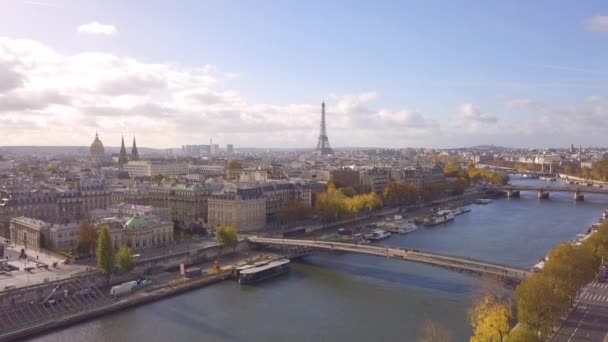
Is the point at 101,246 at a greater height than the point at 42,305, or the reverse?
the point at 101,246

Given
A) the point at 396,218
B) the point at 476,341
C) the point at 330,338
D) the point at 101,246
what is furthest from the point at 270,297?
the point at 396,218

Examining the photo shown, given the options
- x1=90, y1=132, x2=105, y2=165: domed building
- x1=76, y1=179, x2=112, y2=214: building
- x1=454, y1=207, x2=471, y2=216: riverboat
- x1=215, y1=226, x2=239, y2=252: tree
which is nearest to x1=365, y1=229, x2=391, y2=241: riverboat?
Result: x1=215, y1=226, x2=239, y2=252: tree

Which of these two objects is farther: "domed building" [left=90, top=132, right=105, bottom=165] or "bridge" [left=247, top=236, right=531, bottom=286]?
"domed building" [left=90, top=132, right=105, bottom=165]

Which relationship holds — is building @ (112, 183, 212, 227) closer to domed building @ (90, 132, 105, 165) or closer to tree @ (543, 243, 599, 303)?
tree @ (543, 243, 599, 303)

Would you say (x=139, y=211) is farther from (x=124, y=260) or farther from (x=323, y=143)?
(x=323, y=143)

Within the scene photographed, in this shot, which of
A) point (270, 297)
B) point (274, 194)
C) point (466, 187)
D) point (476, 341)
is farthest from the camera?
point (466, 187)

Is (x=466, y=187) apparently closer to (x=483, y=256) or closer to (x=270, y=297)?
(x=483, y=256)

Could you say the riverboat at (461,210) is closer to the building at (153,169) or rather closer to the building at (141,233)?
the building at (141,233)
